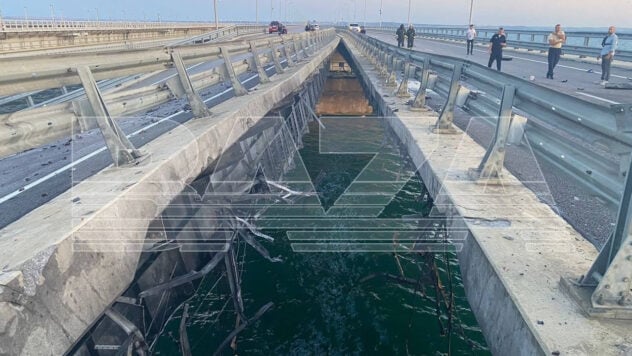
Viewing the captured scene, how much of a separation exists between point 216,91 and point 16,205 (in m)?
8.09

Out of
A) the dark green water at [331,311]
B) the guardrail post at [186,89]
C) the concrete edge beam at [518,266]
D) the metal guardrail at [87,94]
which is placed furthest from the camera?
the dark green water at [331,311]

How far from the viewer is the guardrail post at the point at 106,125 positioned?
398 centimetres

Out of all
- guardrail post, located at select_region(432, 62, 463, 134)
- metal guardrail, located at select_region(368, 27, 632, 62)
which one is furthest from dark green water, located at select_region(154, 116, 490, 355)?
metal guardrail, located at select_region(368, 27, 632, 62)

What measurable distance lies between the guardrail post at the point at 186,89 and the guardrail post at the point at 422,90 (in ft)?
14.4

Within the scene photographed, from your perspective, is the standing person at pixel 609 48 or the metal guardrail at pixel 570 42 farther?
the metal guardrail at pixel 570 42

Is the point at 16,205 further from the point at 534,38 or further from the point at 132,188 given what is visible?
the point at 534,38

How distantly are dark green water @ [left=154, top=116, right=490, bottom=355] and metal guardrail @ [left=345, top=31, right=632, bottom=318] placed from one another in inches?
78.6

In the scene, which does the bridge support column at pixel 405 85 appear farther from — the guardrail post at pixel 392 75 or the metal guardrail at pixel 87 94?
the metal guardrail at pixel 87 94

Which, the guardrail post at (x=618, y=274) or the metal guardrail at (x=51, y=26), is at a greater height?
the metal guardrail at (x=51, y=26)

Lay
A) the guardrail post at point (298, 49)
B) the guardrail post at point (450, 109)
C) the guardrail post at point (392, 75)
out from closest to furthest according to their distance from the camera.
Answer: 1. the guardrail post at point (450, 109)
2. the guardrail post at point (392, 75)
3. the guardrail post at point (298, 49)

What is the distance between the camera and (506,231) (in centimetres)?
356

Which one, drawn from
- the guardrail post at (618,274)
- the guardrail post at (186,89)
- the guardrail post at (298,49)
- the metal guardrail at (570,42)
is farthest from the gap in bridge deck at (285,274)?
the metal guardrail at (570,42)

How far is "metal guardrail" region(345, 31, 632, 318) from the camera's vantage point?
252cm

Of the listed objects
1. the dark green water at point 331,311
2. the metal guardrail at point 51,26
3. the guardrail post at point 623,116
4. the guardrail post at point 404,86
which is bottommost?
the dark green water at point 331,311
